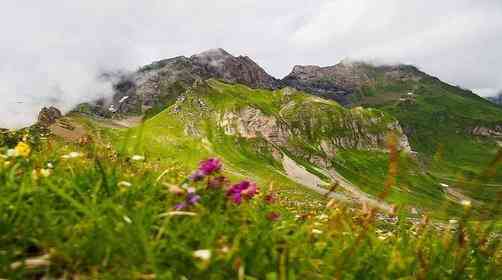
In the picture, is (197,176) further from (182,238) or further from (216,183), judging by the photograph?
(182,238)

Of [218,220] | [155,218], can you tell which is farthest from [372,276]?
[155,218]

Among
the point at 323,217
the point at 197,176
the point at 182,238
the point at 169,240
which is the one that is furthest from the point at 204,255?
the point at 323,217

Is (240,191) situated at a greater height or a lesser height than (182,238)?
greater

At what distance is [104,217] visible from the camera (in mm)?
4625

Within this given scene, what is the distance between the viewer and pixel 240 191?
5.85m

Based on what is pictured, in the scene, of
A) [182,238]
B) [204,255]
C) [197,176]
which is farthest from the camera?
[197,176]

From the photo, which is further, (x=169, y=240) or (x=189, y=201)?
(x=189, y=201)

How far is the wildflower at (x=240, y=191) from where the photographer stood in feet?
18.9

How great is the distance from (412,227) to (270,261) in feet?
11.5

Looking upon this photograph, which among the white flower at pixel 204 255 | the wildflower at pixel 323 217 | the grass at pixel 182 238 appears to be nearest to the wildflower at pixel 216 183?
the grass at pixel 182 238

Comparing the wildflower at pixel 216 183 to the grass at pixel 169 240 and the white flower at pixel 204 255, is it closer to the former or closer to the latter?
the grass at pixel 169 240

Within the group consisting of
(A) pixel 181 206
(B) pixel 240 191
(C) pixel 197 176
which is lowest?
(A) pixel 181 206

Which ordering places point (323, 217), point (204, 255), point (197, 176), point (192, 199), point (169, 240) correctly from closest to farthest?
point (204, 255) → point (169, 240) → point (192, 199) → point (197, 176) → point (323, 217)

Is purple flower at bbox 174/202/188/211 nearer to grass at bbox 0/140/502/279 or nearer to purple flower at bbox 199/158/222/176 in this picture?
grass at bbox 0/140/502/279
